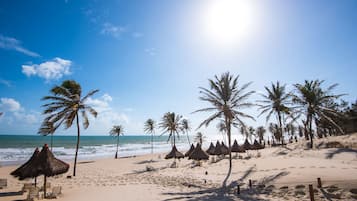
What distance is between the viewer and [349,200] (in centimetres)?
892

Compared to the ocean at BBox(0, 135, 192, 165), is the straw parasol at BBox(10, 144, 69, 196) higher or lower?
higher

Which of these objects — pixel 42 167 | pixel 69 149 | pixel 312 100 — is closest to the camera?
pixel 42 167

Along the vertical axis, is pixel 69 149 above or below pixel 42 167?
below

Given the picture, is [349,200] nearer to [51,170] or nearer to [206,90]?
[206,90]

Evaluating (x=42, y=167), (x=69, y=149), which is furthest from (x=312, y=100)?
(x=69, y=149)

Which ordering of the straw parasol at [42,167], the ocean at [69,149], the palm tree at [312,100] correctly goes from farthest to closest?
the ocean at [69,149] → the palm tree at [312,100] → the straw parasol at [42,167]

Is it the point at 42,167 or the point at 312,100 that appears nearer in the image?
the point at 42,167

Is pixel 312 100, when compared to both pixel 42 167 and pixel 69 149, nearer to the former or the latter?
pixel 42 167

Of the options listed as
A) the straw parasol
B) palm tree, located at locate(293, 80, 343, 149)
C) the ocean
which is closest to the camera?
the straw parasol

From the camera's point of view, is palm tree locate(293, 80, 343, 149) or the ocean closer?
palm tree locate(293, 80, 343, 149)

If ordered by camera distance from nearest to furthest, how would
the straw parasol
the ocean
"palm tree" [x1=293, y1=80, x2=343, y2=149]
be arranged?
the straw parasol, "palm tree" [x1=293, y1=80, x2=343, y2=149], the ocean

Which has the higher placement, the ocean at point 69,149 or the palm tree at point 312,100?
the palm tree at point 312,100

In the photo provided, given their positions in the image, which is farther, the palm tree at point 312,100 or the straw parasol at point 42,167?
the palm tree at point 312,100

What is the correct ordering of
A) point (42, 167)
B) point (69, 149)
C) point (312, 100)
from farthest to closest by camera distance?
1. point (69, 149)
2. point (312, 100)
3. point (42, 167)
